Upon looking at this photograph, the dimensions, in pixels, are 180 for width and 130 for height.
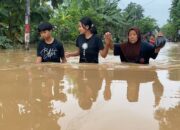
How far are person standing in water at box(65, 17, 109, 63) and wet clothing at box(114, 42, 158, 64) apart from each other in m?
0.46

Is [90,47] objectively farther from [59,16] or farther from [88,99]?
[59,16]

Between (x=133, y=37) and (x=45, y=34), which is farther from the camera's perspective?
(x=133, y=37)

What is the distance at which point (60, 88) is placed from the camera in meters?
4.56

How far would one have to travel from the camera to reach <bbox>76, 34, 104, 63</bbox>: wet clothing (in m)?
6.60

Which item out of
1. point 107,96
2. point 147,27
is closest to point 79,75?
point 107,96

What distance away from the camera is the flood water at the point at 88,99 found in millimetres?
3090

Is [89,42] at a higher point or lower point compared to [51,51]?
higher

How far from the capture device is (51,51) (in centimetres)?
646

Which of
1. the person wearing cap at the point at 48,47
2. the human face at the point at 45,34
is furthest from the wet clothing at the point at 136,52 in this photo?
the human face at the point at 45,34

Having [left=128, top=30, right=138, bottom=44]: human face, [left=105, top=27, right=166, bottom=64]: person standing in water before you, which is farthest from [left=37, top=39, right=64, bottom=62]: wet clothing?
[left=128, top=30, right=138, bottom=44]: human face

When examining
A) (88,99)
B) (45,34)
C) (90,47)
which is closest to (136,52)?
(90,47)

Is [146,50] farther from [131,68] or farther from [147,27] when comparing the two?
[147,27]

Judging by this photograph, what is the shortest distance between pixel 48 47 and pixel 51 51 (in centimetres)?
9

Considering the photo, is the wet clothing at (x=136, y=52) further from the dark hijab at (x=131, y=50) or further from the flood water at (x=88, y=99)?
the flood water at (x=88, y=99)
